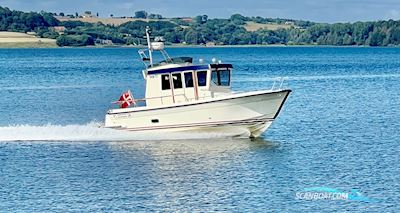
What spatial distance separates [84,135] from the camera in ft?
141

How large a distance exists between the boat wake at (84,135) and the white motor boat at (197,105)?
0.21 m

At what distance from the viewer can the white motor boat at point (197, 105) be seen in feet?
133

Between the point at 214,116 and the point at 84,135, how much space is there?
613 centimetres

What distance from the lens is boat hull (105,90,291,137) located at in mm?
40500

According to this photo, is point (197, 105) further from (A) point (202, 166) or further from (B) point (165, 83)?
(A) point (202, 166)

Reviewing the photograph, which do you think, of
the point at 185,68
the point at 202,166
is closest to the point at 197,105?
the point at 185,68

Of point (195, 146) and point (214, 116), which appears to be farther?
point (214, 116)

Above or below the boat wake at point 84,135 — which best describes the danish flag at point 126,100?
above

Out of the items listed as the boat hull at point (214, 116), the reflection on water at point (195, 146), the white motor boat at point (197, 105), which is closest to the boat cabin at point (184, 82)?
the white motor boat at point (197, 105)

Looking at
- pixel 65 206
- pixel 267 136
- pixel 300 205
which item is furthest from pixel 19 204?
pixel 267 136

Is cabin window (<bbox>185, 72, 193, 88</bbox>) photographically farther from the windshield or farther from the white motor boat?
the windshield

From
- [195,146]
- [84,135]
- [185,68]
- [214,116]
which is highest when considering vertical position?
[185,68]

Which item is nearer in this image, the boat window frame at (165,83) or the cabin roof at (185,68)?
the cabin roof at (185,68)

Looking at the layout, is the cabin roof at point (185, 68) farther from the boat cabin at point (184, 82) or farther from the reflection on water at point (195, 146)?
the reflection on water at point (195, 146)
